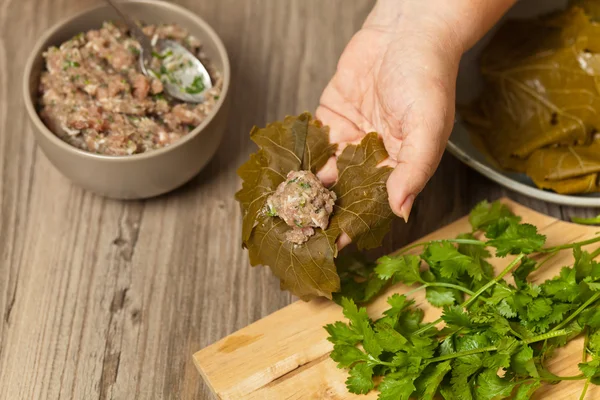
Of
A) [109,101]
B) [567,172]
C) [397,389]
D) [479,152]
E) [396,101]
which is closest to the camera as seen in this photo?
[397,389]

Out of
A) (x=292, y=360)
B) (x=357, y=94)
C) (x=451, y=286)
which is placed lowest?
(x=292, y=360)

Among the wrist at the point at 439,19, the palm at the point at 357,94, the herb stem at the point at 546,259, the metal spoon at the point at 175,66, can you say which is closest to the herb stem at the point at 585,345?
the herb stem at the point at 546,259

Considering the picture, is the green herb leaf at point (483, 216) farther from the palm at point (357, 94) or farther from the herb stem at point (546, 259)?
the palm at point (357, 94)

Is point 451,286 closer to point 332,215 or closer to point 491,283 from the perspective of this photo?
point 491,283

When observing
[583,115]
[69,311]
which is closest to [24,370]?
[69,311]

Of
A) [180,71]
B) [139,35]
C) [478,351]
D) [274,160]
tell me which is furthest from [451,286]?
[139,35]

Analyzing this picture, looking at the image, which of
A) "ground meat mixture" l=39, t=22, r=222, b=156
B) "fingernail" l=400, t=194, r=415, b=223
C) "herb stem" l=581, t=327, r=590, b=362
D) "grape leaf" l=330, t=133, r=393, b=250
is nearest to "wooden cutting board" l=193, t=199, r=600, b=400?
"herb stem" l=581, t=327, r=590, b=362
